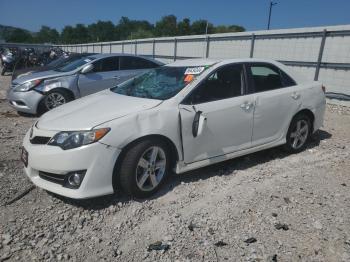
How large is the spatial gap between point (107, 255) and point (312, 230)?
193 cm

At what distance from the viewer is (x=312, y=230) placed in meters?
3.30

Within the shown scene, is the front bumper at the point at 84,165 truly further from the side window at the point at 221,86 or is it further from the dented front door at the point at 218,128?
the side window at the point at 221,86

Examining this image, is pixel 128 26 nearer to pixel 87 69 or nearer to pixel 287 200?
pixel 87 69

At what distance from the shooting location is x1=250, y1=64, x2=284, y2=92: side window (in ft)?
15.5

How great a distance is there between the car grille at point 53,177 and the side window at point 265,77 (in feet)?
8.96

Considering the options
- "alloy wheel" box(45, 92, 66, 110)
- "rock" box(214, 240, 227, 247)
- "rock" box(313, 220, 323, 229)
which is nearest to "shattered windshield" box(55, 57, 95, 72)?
"alloy wheel" box(45, 92, 66, 110)

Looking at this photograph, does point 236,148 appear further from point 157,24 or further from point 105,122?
point 157,24

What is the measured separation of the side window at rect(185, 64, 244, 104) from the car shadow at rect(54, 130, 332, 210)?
1.01 metres

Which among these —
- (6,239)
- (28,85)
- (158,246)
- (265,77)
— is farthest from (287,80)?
(28,85)

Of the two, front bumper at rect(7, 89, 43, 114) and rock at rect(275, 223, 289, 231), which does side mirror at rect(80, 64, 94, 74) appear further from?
rock at rect(275, 223, 289, 231)

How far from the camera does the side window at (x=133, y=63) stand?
29.2ft

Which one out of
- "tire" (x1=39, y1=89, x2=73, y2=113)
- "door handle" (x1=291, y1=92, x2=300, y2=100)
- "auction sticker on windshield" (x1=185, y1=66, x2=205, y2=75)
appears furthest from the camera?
"tire" (x1=39, y1=89, x2=73, y2=113)

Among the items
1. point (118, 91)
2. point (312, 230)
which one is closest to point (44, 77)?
point (118, 91)

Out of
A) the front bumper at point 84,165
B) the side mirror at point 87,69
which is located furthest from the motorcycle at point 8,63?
the front bumper at point 84,165
